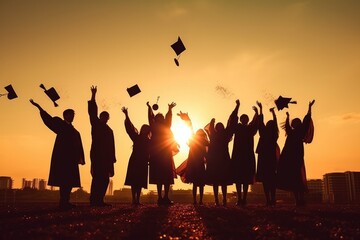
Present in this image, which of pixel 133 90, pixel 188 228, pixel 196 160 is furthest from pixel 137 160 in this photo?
pixel 188 228

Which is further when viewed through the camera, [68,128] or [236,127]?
[236,127]

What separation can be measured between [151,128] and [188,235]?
8.76m

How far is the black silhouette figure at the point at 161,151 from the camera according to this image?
1389 cm


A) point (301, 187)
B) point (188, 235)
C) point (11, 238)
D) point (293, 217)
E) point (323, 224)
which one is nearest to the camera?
point (11, 238)

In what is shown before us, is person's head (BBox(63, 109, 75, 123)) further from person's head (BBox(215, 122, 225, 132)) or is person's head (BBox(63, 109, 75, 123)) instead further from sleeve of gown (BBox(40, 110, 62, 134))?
person's head (BBox(215, 122, 225, 132))

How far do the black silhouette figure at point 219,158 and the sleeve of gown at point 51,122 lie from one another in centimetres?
570

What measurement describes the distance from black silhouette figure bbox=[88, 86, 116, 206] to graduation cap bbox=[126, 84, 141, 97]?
10.2ft

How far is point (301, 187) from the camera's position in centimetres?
1250

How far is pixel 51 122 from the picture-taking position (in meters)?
11.1

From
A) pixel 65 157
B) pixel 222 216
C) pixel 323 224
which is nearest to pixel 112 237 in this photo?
pixel 222 216

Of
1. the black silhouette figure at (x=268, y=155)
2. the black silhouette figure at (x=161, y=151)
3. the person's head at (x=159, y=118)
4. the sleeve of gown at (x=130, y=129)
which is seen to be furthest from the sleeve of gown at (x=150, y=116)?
the black silhouette figure at (x=268, y=155)

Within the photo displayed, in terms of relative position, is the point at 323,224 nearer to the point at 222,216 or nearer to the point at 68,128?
the point at 222,216

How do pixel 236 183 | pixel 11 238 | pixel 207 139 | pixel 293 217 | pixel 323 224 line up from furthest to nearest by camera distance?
pixel 207 139 < pixel 236 183 < pixel 293 217 < pixel 323 224 < pixel 11 238

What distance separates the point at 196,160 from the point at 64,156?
5432mm
